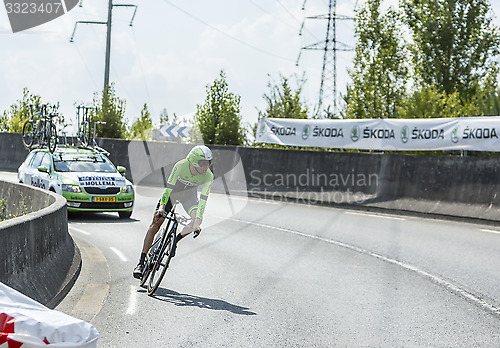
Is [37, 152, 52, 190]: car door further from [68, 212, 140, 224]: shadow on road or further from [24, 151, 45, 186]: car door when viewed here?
[68, 212, 140, 224]: shadow on road

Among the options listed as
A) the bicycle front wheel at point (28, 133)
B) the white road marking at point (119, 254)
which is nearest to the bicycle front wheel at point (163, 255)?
the white road marking at point (119, 254)

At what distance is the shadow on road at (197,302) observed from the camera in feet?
24.1

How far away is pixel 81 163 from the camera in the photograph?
17500 millimetres

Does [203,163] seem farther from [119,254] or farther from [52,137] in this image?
[52,137]

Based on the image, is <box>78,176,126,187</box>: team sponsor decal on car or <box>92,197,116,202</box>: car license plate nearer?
<box>92,197,116,202</box>: car license plate

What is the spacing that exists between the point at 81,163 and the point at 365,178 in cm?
771

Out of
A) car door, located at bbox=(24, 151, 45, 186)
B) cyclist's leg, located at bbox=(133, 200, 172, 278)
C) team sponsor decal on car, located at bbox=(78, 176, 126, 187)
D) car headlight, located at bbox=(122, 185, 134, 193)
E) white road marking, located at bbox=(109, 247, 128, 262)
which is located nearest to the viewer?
cyclist's leg, located at bbox=(133, 200, 172, 278)

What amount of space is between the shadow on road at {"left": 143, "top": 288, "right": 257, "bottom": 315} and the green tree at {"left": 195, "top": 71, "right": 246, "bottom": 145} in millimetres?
23524

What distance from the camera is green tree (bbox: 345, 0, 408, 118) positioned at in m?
33.0

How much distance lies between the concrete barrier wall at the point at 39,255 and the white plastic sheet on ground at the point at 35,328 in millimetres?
2507

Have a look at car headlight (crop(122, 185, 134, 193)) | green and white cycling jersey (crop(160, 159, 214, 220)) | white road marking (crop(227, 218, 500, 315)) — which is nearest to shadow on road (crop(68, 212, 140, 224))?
car headlight (crop(122, 185, 134, 193))

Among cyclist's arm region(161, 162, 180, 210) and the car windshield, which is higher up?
cyclist's arm region(161, 162, 180, 210)

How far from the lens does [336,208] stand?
20.6 metres

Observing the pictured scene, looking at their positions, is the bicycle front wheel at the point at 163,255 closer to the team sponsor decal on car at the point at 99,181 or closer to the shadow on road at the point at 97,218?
the shadow on road at the point at 97,218
